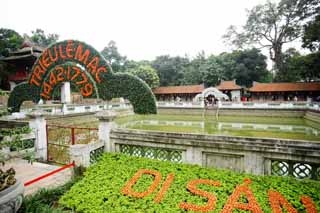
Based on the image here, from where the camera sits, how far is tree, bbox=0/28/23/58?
26223mm

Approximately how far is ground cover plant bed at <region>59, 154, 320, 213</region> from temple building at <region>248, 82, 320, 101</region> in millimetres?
26566

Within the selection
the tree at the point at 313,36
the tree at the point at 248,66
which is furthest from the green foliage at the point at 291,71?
the tree at the point at 313,36

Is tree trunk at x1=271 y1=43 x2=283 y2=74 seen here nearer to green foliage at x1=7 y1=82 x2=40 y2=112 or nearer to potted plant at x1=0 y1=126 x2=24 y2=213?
green foliage at x1=7 y1=82 x2=40 y2=112

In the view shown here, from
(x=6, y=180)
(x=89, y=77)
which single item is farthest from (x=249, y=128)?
(x=6, y=180)

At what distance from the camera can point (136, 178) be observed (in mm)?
4004

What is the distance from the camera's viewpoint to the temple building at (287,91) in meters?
25.2

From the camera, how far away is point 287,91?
26312 mm

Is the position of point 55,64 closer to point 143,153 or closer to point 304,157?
point 143,153

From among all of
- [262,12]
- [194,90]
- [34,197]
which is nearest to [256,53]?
[262,12]

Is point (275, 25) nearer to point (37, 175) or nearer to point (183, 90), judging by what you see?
point (183, 90)

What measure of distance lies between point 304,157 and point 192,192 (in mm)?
2015

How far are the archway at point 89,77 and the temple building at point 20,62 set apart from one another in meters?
20.1

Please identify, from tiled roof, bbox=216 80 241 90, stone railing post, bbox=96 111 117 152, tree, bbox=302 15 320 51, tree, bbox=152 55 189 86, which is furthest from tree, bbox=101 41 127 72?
stone railing post, bbox=96 111 117 152

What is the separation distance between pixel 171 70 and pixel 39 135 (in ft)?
120
